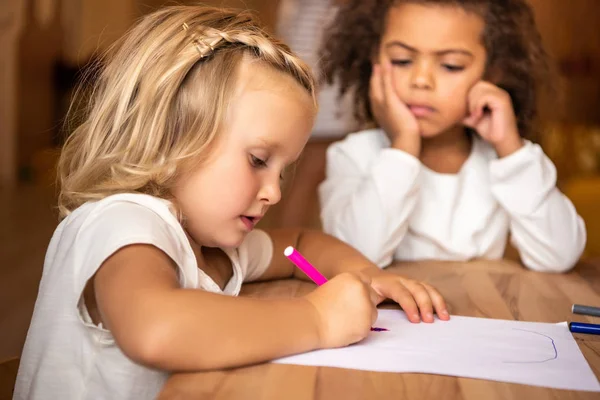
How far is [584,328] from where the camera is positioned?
812 millimetres

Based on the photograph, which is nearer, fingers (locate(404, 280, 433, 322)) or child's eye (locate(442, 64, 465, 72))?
fingers (locate(404, 280, 433, 322))

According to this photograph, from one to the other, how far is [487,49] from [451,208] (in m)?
0.30

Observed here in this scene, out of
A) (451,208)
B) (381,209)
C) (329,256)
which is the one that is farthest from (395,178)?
(329,256)

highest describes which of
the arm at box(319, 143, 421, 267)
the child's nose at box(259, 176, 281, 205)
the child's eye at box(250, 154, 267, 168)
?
the child's eye at box(250, 154, 267, 168)

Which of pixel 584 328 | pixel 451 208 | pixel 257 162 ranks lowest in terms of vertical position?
pixel 451 208

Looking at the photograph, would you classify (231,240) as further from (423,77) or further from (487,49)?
(487,49)

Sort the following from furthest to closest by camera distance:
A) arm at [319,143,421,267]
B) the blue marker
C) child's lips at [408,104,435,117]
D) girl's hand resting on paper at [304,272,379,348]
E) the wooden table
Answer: child's lips at [408,104,435,117], arm at [319,143,421,267], the blue marker, girl's hand resting on paper at [304,272,379,348], the wooden table

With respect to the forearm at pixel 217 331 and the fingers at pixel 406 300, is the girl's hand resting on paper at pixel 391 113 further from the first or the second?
the forearm at pixel 217 331

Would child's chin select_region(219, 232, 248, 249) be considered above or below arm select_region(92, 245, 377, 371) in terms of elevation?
below

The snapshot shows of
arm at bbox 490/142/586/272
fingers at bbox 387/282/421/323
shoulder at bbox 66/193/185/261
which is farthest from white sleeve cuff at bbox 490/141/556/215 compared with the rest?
shoulder at bbox 66/193/185/261

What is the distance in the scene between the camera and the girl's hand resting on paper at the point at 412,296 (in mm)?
852

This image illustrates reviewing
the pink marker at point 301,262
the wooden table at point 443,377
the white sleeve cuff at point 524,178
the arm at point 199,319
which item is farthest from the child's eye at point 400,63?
the arm at point 199,319

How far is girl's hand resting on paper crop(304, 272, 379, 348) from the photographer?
704mm

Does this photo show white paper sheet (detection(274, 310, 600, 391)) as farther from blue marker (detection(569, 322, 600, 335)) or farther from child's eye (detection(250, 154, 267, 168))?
child's eye (detection(250, 154, 267, 168))
